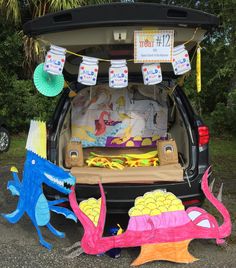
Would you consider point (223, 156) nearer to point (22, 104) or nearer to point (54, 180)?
point (54, 180)

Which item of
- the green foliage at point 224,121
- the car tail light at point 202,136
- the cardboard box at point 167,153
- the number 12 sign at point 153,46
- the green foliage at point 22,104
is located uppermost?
the number 12 sign at point 153,46

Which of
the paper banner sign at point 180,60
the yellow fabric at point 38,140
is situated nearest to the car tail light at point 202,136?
the paper banner sign at point 180,60

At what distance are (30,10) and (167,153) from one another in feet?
23.0

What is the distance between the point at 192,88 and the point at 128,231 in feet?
24.5

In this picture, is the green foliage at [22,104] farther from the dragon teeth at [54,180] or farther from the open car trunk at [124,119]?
the dragon teeth at [54,180]

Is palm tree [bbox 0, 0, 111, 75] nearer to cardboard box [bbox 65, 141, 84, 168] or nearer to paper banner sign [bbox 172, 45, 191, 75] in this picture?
cardboard box [bbox 65, 141, 84, 168]

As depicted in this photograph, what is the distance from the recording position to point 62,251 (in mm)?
3936

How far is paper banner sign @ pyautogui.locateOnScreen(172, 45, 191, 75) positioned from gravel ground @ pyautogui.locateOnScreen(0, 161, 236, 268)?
1650mm

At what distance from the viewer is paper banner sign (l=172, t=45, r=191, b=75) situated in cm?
386

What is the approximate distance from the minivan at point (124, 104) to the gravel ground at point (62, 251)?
445mm

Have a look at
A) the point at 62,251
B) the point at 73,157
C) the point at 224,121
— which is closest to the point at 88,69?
the point at 73,157

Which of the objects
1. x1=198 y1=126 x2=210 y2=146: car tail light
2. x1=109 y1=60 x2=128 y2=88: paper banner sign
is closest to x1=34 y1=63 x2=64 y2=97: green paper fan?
x1=109 y1=60 x2=128 y2=88: paper banner sign

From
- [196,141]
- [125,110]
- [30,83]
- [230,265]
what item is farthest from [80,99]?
[30,83]

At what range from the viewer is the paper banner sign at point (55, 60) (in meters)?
3.90
